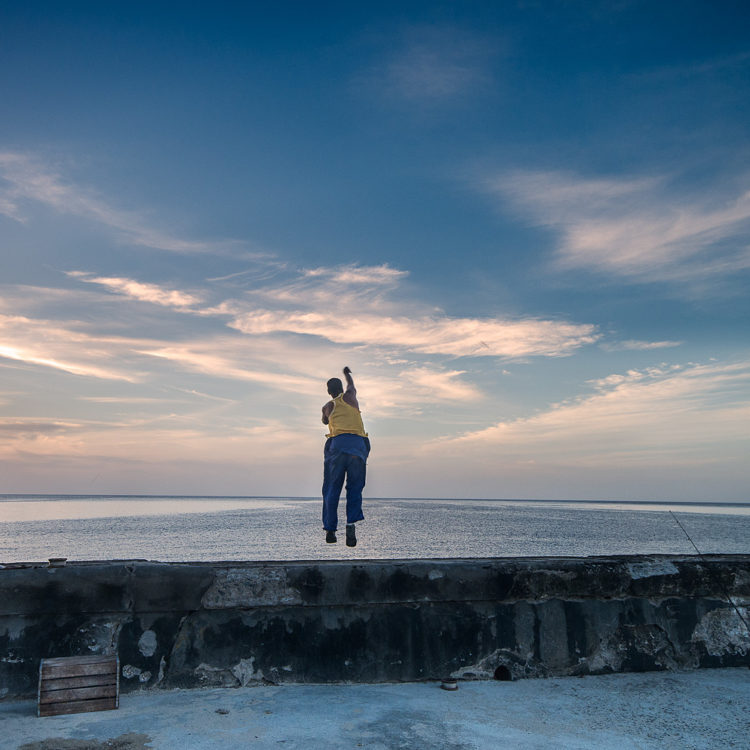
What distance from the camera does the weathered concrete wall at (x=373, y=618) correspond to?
14.7 ft

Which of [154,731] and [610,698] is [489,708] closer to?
[610,698]

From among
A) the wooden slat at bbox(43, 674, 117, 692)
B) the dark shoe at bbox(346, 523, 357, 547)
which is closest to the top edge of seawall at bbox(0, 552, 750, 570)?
the wooden slat at bbox(43, 674, 117, 692)

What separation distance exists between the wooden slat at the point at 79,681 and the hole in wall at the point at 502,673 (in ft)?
8.80

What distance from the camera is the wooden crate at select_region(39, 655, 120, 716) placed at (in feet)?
13.1

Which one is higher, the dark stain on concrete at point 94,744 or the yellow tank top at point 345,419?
the yellow tank top at point 345,419

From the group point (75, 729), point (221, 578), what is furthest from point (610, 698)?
point (75, 729)

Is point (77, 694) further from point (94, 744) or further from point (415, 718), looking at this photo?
point (415, 718)

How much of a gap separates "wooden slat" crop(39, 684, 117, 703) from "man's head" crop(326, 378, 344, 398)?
3.46m

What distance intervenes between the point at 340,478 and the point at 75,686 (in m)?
3.08

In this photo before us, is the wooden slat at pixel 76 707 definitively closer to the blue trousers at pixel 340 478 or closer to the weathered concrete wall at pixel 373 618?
the weathered concrete wall at pixel 373 618

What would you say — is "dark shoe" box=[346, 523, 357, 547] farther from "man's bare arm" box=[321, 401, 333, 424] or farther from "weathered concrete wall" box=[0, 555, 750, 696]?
"weathered concrete wall" box=[0, 555, 750, 696]

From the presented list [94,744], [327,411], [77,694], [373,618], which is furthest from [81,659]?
[327,411]

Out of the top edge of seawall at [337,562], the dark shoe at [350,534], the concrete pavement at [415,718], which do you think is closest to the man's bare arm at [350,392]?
the dark shoe at [350,534]

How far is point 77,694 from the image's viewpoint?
Result: 4.03m
